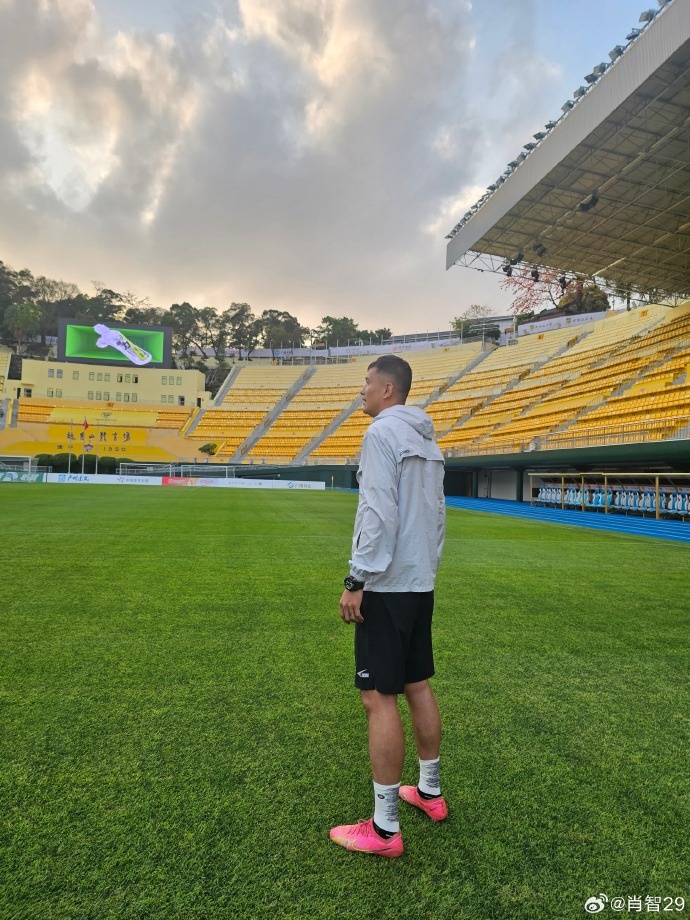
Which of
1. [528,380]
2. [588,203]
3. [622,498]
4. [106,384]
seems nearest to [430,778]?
[622,498]

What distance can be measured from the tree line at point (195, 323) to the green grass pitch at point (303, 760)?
75117 mm

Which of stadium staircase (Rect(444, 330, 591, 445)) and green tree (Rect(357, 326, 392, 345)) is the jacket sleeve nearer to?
stadium staircase (Rect(444, 330, 591, 445))

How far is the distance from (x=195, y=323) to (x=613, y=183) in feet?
→ 235

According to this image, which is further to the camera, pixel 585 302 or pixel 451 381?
pixel 585 302

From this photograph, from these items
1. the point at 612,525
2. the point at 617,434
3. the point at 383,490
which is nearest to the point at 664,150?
the point at 617,434

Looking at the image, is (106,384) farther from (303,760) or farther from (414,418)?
(414,418)

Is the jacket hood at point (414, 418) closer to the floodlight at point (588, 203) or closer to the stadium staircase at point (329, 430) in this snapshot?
the floodlight at point (588, 203)

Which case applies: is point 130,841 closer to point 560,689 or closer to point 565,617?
point 560,689

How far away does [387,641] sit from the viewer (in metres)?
2.08

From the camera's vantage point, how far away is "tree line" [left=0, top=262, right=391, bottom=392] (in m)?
79.0

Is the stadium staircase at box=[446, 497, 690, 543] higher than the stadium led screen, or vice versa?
the stadium led screen

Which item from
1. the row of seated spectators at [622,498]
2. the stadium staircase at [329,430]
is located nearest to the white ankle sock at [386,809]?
the row of seated spectators at [622,498]

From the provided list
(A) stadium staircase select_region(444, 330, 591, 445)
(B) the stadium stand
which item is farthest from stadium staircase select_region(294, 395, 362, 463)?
(A) stadium staircase select_region(444, 330, 591, 445)

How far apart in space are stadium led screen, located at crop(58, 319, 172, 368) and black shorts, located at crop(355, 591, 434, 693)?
198 ft
